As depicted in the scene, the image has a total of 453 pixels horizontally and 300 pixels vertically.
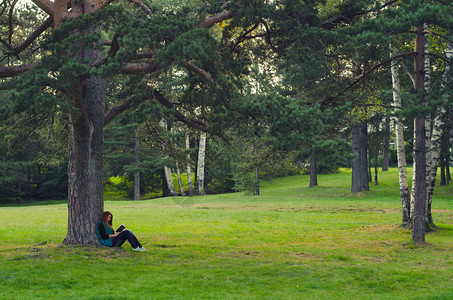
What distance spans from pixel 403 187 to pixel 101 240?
→ 32.9ft

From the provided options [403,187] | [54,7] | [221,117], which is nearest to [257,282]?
[221,117]

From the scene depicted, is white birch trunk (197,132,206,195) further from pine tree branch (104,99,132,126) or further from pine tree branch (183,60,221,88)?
pine tree branch (183,60,221,88)

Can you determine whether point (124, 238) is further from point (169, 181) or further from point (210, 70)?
point (169, 181)

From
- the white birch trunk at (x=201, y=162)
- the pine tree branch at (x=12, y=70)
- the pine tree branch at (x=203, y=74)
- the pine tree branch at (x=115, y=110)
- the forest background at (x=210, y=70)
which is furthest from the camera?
the white birch trunk at (x=201, y=162)

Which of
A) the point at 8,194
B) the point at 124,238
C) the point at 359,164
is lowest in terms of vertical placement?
the point at 8,194

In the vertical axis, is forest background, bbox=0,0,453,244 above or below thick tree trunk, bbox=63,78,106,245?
above

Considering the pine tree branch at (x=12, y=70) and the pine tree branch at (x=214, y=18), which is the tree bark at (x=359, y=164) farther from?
the pine tree branch at (x=12, y=70)

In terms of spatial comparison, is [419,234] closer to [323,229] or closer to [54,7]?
[323,229]

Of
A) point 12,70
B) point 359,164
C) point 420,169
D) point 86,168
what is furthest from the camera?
point 359,164

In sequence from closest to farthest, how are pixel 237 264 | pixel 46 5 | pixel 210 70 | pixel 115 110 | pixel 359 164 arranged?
pixel 237 264 → pixel 210 70 → pixel 46 5 → pixel 115 110 → pixel 359 164

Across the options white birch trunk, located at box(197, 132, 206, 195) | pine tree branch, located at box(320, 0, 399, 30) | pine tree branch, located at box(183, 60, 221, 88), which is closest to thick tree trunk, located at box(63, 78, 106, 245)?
pine tree branch, located at box(183, 60, 221, 88)

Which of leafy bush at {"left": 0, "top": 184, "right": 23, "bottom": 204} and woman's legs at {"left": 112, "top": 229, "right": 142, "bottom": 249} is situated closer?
woman's legs at {"left": 112, "top": 229, "right": 142, "bottom": 249}

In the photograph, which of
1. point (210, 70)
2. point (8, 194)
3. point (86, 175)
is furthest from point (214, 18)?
point (8, 194)

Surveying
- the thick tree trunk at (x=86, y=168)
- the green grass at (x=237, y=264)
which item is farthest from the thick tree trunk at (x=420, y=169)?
the thick tree trunk at (x=86, y=168)
